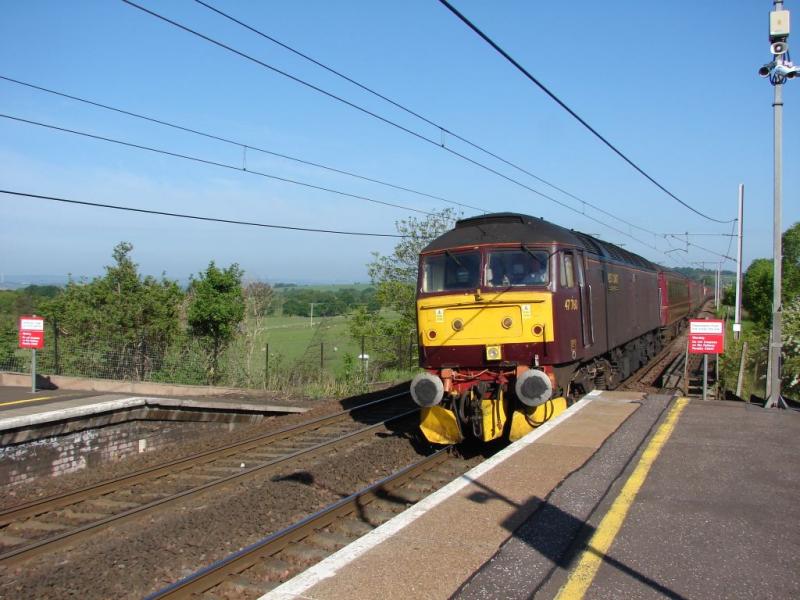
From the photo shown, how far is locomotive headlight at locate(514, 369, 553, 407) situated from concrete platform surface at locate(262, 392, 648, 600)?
0.92 metres

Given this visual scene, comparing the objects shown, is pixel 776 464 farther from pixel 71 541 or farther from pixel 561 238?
pixel 71 541

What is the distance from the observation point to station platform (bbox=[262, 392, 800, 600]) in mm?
4094

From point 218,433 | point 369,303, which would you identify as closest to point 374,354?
point 369,303

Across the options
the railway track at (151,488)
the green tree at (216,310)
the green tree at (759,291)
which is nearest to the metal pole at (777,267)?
the railway track at (151,488)

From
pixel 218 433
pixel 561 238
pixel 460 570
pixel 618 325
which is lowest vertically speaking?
pixel 218 433

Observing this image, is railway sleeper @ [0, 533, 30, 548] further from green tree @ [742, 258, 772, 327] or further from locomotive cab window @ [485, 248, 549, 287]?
green tree @ [742, 258, 772, 327]

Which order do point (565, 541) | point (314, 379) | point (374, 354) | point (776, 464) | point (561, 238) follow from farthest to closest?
point (374, 354) < point (314, 379) < point (561, 238) < point (776, 464) < point (565, 541)

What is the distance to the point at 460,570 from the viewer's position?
4.35 m

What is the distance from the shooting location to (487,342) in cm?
934

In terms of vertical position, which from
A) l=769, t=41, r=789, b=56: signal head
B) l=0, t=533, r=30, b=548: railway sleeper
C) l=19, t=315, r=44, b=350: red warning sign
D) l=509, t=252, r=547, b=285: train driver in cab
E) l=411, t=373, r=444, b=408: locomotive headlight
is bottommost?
l=0, t=533, r=30, b=548: railway sleeper

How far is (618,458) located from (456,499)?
216 centimetres

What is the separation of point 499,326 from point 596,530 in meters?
4.61

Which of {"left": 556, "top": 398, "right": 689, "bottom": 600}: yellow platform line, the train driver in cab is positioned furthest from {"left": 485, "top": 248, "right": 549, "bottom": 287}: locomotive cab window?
{"left": 556, "top": 398, "right": 689, "bottom": 600}: yellow platform line

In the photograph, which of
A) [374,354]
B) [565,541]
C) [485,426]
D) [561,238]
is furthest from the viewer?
[374,354]
